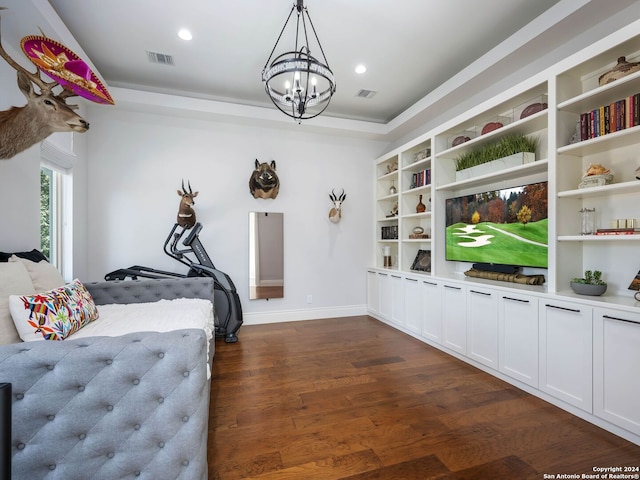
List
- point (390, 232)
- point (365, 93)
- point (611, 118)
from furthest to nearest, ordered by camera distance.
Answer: point (390, 232)
point (365, 93)
point (611, 118)

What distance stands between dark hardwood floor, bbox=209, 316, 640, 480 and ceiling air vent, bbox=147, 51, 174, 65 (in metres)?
3.28

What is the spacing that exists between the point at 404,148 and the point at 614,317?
121 inches

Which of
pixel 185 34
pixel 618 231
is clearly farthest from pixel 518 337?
pixel 185 34

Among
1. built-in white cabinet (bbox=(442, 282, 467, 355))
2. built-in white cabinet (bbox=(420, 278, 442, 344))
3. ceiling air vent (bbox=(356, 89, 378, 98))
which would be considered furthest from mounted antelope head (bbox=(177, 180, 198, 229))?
built-in white cabinet (bbox=(442, 282, 467, 355))

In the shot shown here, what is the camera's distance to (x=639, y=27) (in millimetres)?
1917

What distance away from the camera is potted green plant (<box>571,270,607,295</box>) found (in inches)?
85.2

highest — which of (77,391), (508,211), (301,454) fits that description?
(508,211)

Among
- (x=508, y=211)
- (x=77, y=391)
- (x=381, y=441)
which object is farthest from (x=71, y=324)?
(x=508, y=211)

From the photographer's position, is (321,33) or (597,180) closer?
(597,180)

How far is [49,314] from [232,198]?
295 centimetres

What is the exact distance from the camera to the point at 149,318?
2348mm

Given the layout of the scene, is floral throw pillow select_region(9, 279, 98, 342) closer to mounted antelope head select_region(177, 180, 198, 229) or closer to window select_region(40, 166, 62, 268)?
window select_region(40, 166, 62, 268)

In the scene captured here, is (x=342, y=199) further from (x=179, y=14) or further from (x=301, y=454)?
(x=301, y=454)

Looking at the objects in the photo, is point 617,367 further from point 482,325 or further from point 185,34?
point 185,34
